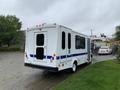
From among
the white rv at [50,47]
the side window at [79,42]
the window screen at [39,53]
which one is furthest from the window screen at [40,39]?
the side window at [79,42]

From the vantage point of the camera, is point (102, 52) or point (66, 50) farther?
point (102, 52)

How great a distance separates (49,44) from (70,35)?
71.4 inches

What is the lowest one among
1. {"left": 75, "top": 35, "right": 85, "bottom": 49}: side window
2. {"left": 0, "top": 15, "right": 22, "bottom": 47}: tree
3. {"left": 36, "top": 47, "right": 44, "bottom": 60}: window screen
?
{"left": 36, "top": 47, "right": 44, "bottom": 60}: window screen

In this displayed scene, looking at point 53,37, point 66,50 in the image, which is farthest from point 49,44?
point 66,50

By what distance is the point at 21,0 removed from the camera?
18203 mm

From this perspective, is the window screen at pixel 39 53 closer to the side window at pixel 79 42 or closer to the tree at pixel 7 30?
the side window at pixel 79 42

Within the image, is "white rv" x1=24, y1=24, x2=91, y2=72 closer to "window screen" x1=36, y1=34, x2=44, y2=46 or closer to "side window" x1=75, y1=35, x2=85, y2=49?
"window screen" x1=36, y1=34, x2=44, y2=46

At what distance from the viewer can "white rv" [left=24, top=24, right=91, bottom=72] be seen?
913 cm

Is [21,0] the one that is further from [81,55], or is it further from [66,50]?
[66,50]

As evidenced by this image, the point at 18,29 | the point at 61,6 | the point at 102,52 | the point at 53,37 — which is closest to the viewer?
the point at 53,37

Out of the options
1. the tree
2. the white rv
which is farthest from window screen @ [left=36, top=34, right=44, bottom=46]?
the tree

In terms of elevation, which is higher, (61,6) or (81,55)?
(61,6)

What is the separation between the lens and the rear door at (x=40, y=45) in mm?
9547

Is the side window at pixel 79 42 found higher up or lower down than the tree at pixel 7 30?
lower down
